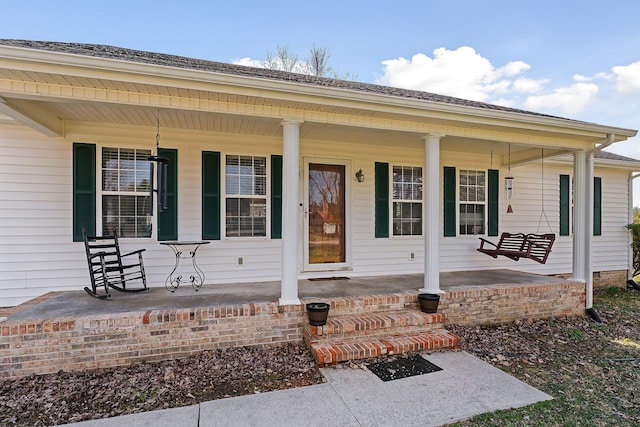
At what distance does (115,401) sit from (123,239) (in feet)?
8.18

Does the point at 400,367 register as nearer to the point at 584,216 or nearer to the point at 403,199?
the point at 403,199

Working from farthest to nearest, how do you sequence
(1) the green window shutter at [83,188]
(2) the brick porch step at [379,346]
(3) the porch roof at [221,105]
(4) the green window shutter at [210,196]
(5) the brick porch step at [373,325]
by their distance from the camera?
(4) the green window shutter at [210,196] → (1) the green window shutter at [83,188] → (5) the brick porch step at [373,325] → (2) the brick porch step at [379,346] → (3) the porch roof at [221,105]

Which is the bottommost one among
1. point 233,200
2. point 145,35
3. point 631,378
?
point 631,378

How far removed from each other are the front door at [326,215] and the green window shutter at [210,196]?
142 centimetres

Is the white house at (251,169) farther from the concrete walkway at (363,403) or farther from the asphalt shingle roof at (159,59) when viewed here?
the concrete walkway at (363,403)

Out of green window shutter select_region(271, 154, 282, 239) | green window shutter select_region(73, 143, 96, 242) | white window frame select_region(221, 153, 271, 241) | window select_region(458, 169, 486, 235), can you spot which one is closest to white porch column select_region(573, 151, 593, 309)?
window select_region(458, 169, 486, 235)

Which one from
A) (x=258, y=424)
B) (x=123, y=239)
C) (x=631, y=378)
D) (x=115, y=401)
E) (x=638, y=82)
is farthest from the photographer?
(x=638, y=82)

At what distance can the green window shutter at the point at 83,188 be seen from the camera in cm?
440

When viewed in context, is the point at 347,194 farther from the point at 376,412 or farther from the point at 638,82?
the point at 638,82

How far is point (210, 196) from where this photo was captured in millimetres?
4914

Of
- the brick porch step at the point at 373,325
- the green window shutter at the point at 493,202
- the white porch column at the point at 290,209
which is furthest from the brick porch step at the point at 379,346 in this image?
the green window shutter at the point at 493,202

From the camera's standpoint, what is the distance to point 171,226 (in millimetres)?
4766

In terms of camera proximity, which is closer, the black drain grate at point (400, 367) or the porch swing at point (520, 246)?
the black drain grate at point (400, 367)

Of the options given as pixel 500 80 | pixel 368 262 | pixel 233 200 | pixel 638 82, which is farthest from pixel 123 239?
pixel 638 82
